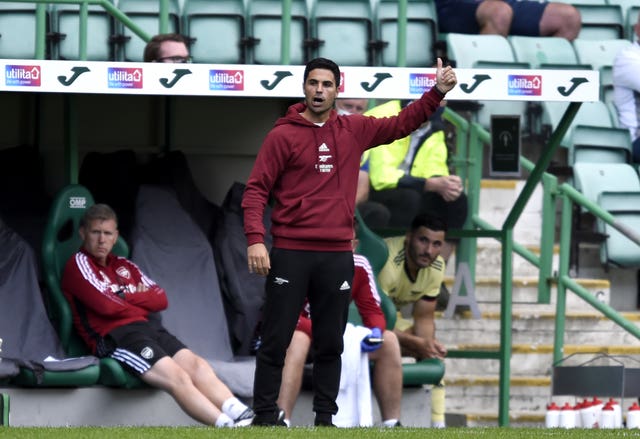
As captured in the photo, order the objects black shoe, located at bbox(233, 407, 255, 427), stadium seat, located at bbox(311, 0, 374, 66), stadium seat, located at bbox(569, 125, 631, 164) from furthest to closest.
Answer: stadium seat, located at bbox(311, 0, 374, 66) → stadium seat, located at bbox(569, 125, 631, 164) → black shoe, located at bbox(233, 407, 255, 427)

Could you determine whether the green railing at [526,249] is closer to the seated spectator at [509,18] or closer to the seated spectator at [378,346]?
the seated spectator at [378,346]

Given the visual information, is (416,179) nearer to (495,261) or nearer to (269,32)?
(495,261)

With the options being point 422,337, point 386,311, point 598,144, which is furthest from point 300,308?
point 598,144

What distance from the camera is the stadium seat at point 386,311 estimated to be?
34.6 ft

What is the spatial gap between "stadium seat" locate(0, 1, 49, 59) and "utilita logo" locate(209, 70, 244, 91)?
13.2 ft

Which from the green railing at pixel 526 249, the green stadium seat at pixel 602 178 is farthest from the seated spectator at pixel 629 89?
the green railing at pixel 526 249

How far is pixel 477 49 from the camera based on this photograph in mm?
14055

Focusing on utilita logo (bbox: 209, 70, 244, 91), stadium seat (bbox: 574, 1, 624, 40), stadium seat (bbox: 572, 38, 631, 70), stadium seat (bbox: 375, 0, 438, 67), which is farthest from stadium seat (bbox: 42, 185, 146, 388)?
Result: stadium seat (bbox: 574, 1, 624, 40)

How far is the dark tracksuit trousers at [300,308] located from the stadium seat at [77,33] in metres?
5.60

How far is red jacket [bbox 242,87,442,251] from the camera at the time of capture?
814 centimetres

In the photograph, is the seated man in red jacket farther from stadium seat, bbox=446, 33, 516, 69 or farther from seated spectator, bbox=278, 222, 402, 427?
stadium seat, bbox=446, 33, 516, 69


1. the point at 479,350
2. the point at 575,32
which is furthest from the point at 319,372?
the point at 575,32

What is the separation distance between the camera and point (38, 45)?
36.0ft

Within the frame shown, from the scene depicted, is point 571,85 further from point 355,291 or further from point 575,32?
point 575,32
